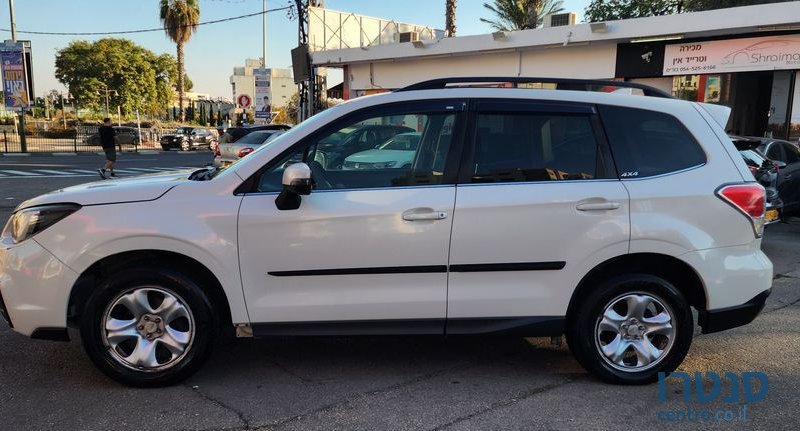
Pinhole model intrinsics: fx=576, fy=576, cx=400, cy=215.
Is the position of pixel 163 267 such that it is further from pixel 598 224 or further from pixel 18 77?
pixel 18 77

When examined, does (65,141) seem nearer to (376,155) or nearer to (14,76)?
(14,76)

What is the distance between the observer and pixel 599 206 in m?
3.42

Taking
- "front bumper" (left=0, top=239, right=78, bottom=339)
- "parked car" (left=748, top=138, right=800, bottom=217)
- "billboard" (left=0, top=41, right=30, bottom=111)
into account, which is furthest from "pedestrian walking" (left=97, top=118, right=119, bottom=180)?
Result: "parked car" (left=748, top=138, right=800, bottom=217)

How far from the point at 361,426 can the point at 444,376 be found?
828 mm

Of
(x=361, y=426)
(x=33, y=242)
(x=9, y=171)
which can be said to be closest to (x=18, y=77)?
(x=9, y=171)

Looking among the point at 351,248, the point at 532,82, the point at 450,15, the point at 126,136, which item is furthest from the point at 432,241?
the point at 126,136

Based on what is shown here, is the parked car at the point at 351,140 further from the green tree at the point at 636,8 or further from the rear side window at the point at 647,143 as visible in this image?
the green tree at the point at 636,8

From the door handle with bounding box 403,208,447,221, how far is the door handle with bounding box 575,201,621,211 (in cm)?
81

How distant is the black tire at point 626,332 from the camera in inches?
138

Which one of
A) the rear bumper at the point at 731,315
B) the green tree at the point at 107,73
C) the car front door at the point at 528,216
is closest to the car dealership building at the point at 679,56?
the rear bumper at the point at 731,315

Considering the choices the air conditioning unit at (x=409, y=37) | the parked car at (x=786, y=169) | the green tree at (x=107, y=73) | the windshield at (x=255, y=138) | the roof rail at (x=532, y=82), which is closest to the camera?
the roof rail at (x=532, y=82)

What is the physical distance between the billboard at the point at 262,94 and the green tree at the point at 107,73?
119 ft

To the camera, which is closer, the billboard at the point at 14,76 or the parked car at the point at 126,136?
the billboard at the point at 14,76

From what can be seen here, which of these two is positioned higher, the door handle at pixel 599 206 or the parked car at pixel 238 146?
the door handle at pixel 599 206
